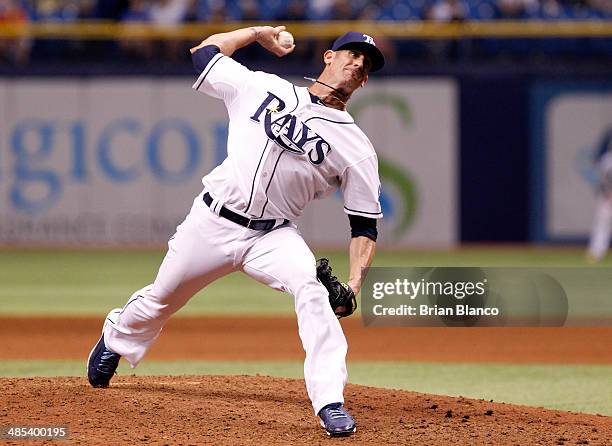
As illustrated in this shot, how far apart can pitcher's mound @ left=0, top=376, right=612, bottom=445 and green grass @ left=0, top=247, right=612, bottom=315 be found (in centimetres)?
465

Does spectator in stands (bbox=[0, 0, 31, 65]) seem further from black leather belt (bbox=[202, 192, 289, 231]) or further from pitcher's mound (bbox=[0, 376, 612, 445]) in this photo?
black leather belt (bbox=[202, 192, 289, 231])

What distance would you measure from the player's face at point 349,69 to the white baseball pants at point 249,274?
28.3 inches

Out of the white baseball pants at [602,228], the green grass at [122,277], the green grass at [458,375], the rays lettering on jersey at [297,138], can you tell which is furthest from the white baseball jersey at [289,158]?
the white baseball pants at [602,228]

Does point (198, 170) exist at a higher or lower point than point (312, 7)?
lower

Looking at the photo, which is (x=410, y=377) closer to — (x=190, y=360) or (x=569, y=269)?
(x=190, y=360)

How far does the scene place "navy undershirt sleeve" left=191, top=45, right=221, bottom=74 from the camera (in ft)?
17.3

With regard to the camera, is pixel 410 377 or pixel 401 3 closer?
pixel 410 377

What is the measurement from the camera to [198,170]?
1689 cm

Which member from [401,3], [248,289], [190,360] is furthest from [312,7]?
[190,360]

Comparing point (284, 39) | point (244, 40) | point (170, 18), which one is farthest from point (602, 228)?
point (244, 40)

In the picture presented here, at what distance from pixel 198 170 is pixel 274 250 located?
39.5 ft

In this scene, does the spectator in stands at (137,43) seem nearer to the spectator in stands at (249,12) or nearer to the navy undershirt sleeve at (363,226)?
the spectator in stands at (249,12)

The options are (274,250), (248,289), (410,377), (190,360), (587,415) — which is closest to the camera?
(274,250)

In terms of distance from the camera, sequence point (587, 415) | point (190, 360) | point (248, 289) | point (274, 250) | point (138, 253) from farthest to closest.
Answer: point (138, 253) < point (248, 289) < point (190, 360) < point (587, 415) < point (274, 250)
